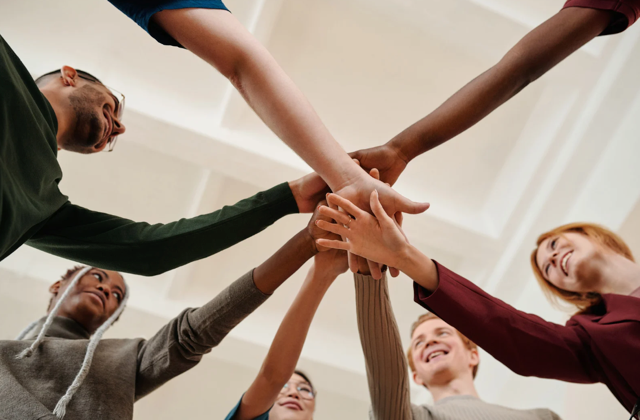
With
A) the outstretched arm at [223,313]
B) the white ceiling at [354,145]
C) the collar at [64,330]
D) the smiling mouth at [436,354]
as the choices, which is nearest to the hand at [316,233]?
the outstretched arm at [223,313]

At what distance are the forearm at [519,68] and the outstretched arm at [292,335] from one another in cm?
58

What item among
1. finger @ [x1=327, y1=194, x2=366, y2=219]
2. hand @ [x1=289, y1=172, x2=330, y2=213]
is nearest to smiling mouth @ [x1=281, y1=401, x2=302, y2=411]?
hand @ [x1=289, y1=172, x2=330, y2=213]

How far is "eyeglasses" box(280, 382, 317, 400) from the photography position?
2604 mm

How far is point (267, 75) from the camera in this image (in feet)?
5.24

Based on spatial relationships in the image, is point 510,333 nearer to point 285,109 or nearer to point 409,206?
point 409,206

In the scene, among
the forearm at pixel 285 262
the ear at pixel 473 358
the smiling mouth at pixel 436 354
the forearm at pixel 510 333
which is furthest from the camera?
the ear at pixel 473 358

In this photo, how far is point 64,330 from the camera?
2342mm

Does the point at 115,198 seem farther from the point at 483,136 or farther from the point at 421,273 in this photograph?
the point at 421,273

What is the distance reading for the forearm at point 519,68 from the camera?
1.79 meters

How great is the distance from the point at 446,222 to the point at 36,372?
8.56 feet

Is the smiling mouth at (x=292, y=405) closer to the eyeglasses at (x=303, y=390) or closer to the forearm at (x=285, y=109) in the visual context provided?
the eyeglasses at (x=303, y=390)

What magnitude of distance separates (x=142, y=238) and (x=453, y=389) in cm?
161

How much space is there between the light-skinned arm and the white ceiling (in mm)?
1704

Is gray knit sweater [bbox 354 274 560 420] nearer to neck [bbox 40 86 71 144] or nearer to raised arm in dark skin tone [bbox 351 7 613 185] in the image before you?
raised arm in dark skin tone [bbox 351 7 613 185]
